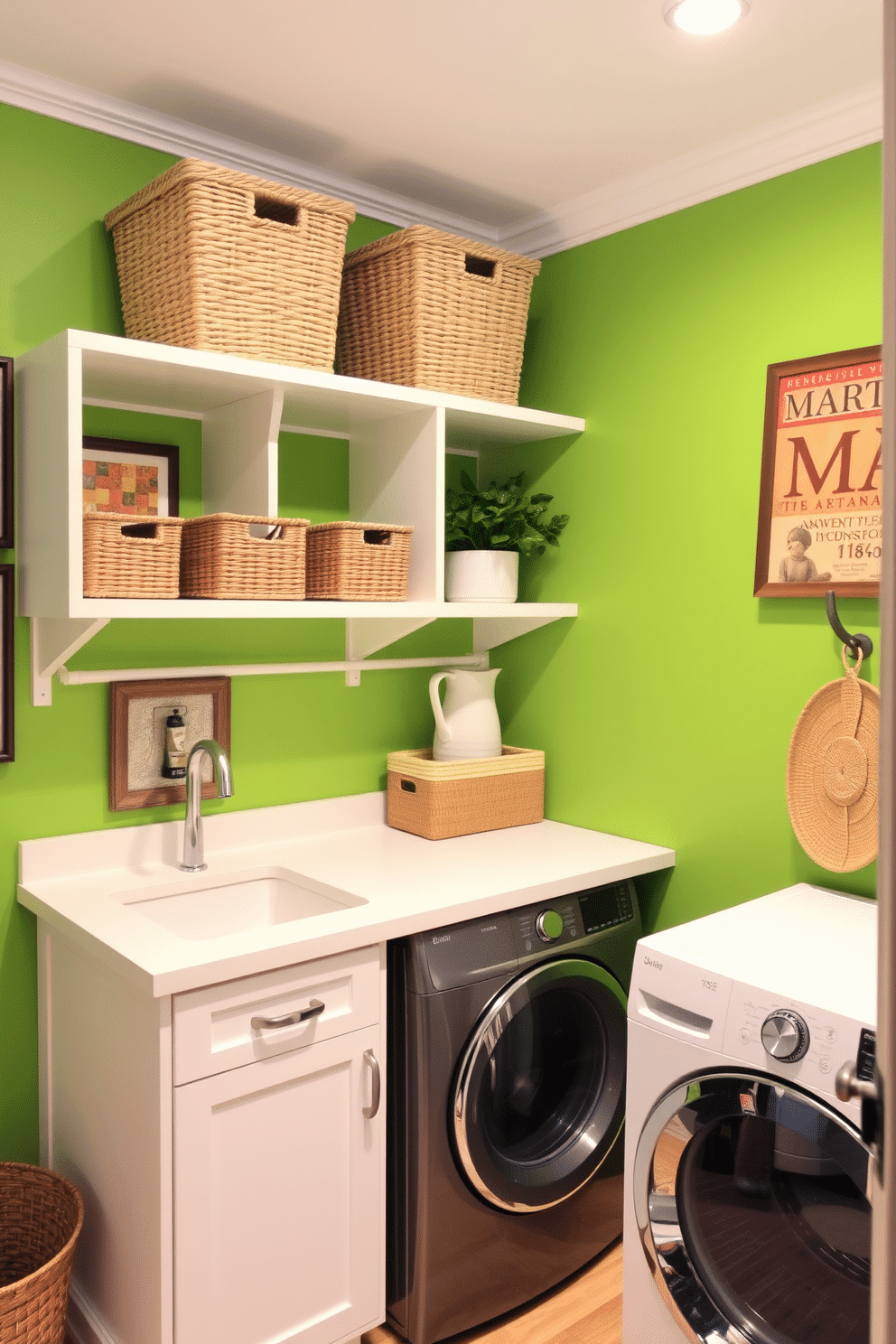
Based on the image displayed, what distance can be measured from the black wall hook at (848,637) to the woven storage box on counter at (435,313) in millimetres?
937

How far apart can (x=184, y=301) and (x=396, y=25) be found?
614mm

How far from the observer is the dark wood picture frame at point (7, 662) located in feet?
6.69

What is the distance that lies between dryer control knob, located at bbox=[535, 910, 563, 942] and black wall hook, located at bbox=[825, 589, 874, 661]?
82 cm

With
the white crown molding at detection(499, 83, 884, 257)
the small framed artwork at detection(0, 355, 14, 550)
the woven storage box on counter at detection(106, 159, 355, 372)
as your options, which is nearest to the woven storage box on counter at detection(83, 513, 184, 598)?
the small framed artwork at detection(0, 355, 14, 550)

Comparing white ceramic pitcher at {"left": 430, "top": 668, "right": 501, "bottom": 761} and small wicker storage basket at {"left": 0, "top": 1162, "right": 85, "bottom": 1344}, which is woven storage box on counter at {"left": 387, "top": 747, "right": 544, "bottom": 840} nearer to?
white ceramic pitcher at {"left": 430, "top": 668, "right": 501, "bottom": 761}

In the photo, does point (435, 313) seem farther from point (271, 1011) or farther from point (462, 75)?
point (271, 1011)

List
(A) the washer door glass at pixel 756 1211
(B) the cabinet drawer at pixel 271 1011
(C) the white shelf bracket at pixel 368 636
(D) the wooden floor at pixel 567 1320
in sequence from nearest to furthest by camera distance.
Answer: (A) the washer door glass at pixel 756 1211 → (B) the cabinet drawer at pixel 271 1011 → (D) the wooden floor at pixel 567 1320 → (C) the white shelf bracket at pixel 368 636

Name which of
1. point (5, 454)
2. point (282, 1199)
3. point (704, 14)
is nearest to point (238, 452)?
point (5, 454)

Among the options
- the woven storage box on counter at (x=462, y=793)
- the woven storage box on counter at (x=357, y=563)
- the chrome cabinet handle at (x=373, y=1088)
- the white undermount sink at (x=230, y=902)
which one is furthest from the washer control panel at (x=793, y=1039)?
the woven storage box on counter at (x=357, y=563)

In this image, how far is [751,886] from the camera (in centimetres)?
232

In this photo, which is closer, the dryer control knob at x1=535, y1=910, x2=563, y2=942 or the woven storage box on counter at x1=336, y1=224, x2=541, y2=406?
the dryer control knob at x1=535, y1=910, x2=563, y2=942

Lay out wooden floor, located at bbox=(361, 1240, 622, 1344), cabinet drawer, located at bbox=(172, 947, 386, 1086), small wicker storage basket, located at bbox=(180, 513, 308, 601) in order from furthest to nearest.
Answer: wooden floor, located at bbox=(361, 1240, 622, 1344)
small wicker storage basket, located at bbox=(180, 513, 308, 601)
cabinet drawer, located at bbox=(172, 947, 386, 1086)

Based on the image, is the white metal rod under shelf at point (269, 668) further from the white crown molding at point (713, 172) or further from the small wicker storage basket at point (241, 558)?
the white crown molding at point (713, 172)

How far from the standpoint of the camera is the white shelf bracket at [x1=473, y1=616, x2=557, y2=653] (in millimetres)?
2748
